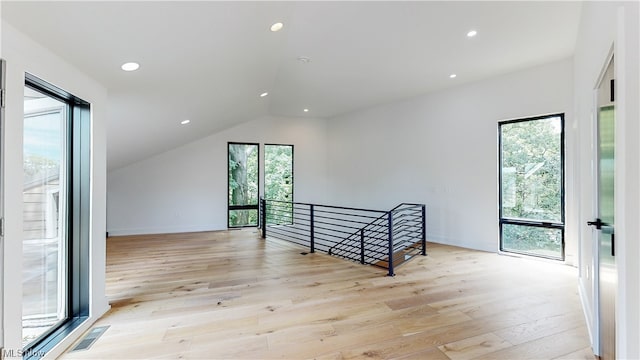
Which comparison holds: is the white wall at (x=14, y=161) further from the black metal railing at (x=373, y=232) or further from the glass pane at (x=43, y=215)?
the black metal railing at (x=373, y=232)

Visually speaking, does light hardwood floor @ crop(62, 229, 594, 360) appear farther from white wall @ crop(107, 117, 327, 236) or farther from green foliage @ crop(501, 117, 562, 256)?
white wall @ crop(107, 117, 327, 236)

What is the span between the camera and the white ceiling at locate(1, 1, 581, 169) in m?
2.02

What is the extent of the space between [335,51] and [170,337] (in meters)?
3.68

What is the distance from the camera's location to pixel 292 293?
10.6ft

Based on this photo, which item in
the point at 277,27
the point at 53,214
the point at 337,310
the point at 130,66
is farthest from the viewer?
the point at 277,27

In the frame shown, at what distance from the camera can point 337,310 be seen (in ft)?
9.25

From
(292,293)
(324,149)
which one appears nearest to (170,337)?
(292,293)

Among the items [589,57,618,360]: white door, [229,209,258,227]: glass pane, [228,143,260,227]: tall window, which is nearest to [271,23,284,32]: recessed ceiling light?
[589,57,618,360]: white door

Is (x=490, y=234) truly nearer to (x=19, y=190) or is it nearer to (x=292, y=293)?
(x=292, y=293)

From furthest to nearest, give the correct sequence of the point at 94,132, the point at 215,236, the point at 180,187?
the point at 180,187, the point at 215,236, the point at 94,132

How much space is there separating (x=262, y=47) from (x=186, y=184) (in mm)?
4850

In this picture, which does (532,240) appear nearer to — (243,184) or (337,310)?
(337,310)

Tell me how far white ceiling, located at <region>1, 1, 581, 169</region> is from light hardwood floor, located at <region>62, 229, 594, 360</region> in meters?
2.23

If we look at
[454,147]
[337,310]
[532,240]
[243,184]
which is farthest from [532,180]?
[243,184]
